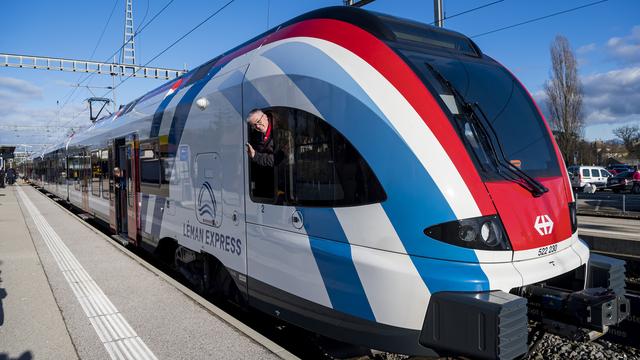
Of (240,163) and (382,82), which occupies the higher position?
(382,82)

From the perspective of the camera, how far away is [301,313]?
11.8 ft

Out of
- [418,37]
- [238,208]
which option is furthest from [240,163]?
[418,37]

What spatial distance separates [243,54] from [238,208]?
160 cm

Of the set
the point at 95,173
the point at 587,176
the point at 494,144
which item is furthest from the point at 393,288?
the point at 587,176

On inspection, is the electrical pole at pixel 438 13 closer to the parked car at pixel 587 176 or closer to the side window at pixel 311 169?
the side window at pixel 311 169

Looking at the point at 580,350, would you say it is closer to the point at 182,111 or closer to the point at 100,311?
the point at 100,311

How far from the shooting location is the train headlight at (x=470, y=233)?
2.89 m

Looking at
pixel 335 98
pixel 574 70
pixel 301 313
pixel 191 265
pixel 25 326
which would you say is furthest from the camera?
pixel 574 70

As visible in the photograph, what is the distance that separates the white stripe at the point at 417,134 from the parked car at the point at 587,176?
98.4ft

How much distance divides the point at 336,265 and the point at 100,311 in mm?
2822

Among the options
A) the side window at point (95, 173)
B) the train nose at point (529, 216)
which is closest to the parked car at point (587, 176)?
the side window at point (95, 173)

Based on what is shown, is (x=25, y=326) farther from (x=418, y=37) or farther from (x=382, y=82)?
(x=418, y=37)

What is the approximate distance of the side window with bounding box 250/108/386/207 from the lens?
3.19 meters

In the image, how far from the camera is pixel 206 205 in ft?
16.4
